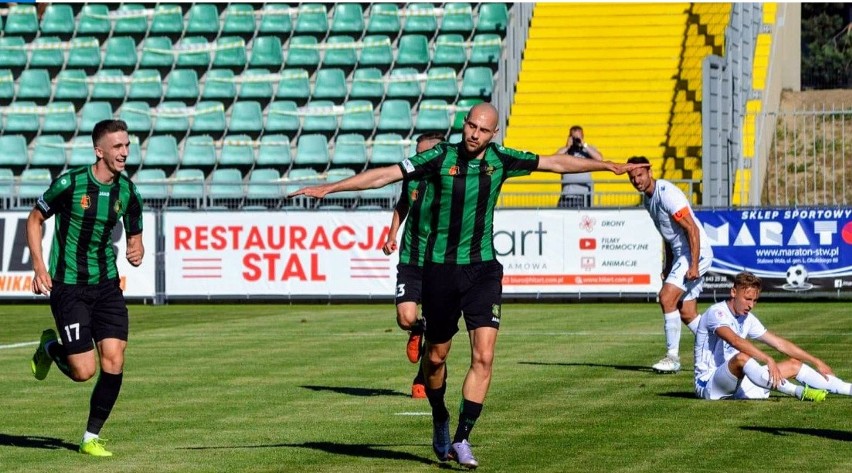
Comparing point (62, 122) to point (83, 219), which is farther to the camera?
point (62, 122)

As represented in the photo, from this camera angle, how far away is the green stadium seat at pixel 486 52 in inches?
1371

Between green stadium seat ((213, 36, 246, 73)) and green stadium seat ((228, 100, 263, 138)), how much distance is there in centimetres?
183

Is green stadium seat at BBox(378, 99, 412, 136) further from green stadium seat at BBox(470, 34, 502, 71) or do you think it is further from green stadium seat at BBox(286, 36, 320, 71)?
green stadium seat at BBox(286, 36, 320, 71)

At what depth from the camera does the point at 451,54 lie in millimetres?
35219

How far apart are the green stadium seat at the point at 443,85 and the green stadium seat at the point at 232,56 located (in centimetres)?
498

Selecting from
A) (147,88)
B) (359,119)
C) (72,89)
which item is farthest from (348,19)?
(72,89)

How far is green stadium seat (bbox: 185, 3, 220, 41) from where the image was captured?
38156 millimetres

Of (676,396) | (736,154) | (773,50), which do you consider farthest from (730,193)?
(676,396)

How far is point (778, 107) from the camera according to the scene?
35.2 meters

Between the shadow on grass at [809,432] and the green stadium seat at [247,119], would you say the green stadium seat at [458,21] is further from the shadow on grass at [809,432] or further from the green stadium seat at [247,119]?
the shadow on grass at [809,432]

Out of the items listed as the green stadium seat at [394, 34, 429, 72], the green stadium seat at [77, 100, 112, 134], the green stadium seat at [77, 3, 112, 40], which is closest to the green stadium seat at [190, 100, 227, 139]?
the green stadium seat at [77, 100, 112, 134]

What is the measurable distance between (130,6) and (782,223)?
19.8m

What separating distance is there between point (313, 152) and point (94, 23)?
838 cm

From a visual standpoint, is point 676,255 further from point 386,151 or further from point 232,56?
point 232,56
